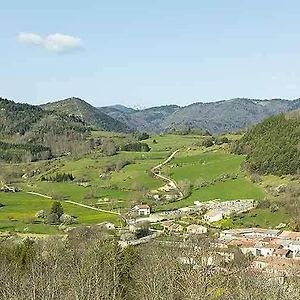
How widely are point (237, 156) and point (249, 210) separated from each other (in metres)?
33.9

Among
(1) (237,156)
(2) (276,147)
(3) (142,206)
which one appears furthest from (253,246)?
(1) (237,156)

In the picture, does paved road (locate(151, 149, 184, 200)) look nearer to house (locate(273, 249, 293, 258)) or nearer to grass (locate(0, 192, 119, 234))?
grass (locate(0, 192, 119, 234))

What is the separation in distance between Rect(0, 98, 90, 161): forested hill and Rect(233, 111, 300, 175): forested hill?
194ft

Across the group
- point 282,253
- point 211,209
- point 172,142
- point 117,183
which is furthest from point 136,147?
point 282,253

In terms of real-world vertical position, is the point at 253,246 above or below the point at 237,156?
below

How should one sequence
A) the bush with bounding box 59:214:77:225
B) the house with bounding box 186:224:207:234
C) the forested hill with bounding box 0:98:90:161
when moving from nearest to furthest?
the house with bounding box 186:224:207:234, the bush with bounding box 59:214:77:225, the forested hill with bounding box 0:98:90:161

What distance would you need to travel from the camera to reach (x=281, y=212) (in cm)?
7112

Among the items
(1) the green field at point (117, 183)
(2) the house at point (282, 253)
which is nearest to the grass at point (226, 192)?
(1) the green field at point (117, 183)

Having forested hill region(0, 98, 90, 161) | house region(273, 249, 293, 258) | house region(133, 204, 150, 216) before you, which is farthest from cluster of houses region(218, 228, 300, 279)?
forested hill region(0, 98, 90, 161)

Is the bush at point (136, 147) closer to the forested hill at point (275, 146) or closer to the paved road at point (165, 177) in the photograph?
the paved road at point (165, 177)

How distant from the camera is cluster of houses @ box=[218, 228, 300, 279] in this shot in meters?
47.6

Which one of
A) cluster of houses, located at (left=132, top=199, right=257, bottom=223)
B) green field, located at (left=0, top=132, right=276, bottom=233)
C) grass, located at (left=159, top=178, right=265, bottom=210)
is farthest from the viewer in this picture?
grass, located at (left=159, top=178, right=265, bottom=210)

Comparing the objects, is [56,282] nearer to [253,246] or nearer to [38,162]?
[253,246]

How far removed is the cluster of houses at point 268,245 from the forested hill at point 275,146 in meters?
27.5
